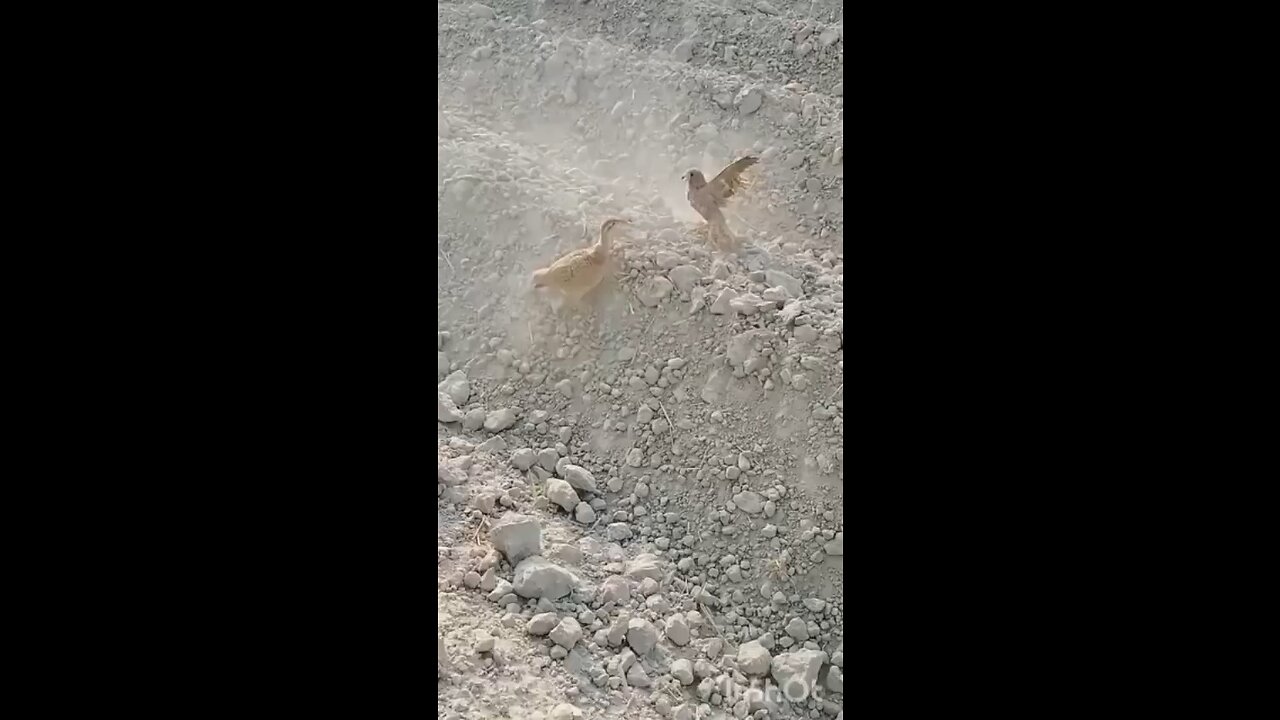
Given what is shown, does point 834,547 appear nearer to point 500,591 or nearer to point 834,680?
point 834,680

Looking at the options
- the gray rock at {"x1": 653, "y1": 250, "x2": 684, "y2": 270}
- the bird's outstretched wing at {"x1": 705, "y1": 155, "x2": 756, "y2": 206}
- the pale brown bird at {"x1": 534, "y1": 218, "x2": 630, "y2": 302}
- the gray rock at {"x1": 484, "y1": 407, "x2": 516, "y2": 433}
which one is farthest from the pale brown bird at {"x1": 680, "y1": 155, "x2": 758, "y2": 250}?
the gray rock at {"x1": 484, "y1": 407, "x2": 516, "y2": 433}

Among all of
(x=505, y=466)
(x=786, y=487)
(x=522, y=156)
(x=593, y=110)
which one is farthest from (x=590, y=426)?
(x=593, y=110)

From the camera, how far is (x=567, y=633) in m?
1.84

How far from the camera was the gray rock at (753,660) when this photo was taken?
1.86m

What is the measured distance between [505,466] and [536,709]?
60 cm

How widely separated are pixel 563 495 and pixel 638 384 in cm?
34

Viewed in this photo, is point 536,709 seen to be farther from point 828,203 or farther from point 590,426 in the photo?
point 828,203

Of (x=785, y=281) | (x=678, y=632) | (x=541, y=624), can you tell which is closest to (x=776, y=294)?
(x=785, y=281)

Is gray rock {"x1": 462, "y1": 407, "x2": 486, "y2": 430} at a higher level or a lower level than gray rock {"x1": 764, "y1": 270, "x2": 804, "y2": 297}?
lower

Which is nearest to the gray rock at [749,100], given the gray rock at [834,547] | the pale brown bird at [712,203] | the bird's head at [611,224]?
the pale brown bird at [712,203]

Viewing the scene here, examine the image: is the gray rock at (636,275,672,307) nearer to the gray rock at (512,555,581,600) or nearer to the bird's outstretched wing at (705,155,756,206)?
the bird's outstretched wing at (705,155,756,206)

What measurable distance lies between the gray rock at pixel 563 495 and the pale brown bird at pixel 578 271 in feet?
1.65

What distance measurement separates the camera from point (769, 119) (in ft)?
10.1

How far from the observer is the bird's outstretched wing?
2.61 m
